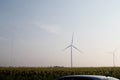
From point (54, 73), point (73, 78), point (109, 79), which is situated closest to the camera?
point (109, 79)

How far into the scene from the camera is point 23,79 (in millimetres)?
27750

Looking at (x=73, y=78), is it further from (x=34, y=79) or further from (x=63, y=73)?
(x=63, y=73)

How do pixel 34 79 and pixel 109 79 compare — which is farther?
pixel 34 79

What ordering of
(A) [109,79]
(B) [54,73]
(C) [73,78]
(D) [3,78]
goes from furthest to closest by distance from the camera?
1. (B) [54,73]
2. (D) [3,78]
3. (C) [73,78]
4. (A) [109,79]

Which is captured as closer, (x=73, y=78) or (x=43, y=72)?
(x=73, y=78)

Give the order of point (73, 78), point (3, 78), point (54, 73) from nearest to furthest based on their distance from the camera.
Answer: point (73, 78) < point (3, 78) < point (54, 73)

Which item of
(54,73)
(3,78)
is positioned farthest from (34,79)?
(54,73)

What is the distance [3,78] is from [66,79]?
1704 centimetres

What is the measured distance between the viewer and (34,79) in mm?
27078

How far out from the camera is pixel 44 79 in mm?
26906

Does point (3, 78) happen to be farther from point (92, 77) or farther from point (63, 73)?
point (92, 77)

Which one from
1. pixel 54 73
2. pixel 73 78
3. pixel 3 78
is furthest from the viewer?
pixel 54 73

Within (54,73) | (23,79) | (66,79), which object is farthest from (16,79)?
(66,79)

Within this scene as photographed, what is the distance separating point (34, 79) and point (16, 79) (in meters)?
1.57
